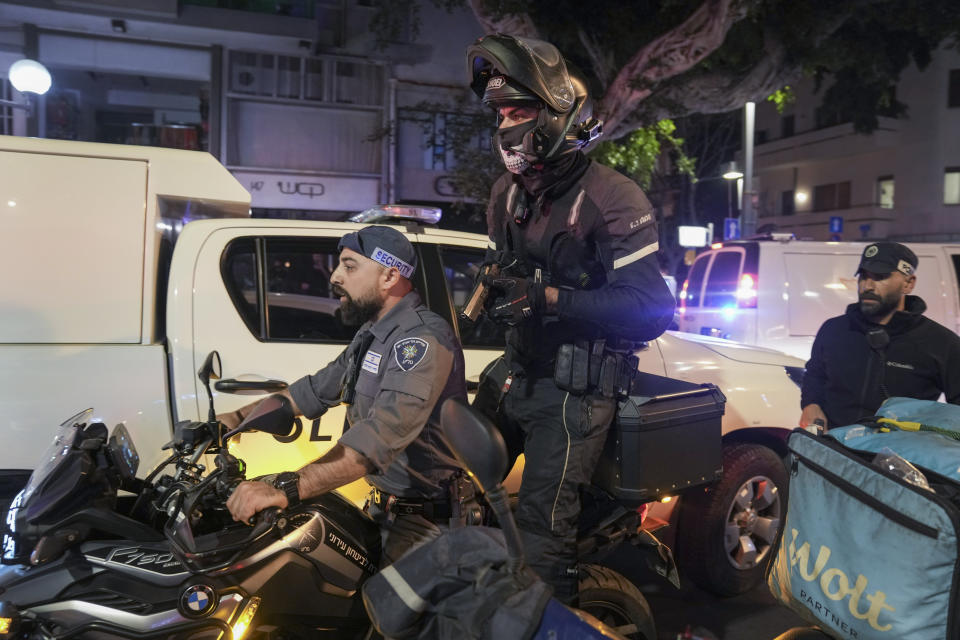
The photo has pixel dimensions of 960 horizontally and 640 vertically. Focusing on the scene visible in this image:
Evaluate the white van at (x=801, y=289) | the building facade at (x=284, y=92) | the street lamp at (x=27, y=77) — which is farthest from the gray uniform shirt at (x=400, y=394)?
the building facade at (x=284, y=92)

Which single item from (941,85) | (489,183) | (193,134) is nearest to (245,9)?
(193,134)

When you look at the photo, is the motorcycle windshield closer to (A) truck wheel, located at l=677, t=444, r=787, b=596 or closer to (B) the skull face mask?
(B) the skull face mask

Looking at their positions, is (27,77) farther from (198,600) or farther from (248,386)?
(198,600)

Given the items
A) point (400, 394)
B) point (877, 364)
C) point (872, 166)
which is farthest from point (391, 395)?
point (872, 166)

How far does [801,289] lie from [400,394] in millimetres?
7057

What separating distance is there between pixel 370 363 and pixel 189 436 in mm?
594

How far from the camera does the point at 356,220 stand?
12.7 ft

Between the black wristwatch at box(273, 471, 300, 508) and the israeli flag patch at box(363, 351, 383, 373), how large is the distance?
504mm

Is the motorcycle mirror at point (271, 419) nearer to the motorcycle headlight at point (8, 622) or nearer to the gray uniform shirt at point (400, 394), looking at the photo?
the gray uniform shirt at point (400, 394)

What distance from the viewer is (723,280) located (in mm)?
8719

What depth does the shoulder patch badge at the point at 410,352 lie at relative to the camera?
224cm

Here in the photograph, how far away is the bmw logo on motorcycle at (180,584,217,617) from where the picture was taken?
6.15ft

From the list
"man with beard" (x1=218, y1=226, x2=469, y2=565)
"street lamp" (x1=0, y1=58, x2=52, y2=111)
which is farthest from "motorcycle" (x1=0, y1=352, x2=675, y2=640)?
"street lamp" (x1=0, y1=58, x2=52, y2=111)

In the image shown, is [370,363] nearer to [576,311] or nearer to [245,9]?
[576,311]
